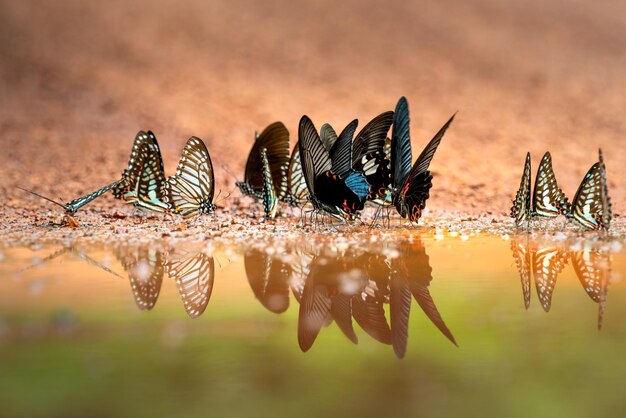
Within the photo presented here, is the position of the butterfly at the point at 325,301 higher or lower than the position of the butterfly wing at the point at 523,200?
lower

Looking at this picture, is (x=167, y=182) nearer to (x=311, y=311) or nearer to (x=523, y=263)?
(x=523, y=263)

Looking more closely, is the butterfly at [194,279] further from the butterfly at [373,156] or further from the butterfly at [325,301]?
the butterfly at [373,156]

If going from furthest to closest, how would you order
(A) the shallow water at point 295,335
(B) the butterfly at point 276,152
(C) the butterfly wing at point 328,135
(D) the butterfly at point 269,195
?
(B) the butterfly at point 276,152 < (C) the butterfly wing at point 328,135 < (D) the butterfly at point 269,195 < (A) the shallow water at point 295,335

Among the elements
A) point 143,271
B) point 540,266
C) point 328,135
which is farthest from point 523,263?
point 328,135

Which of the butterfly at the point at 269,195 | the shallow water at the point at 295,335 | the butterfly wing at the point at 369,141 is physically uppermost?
the butterfly wing at the point at 369,141

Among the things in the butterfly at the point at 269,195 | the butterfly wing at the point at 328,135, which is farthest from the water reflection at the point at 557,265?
the butterfly at the point at 269,195

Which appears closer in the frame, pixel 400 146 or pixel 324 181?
pixel 400 146

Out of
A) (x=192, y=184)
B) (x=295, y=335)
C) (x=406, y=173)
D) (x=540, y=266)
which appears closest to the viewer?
(x=295, y=335)
